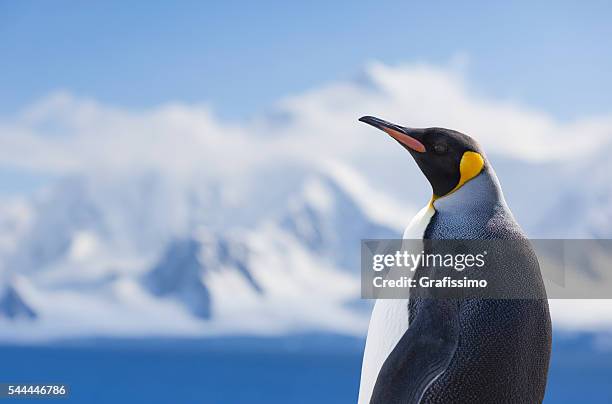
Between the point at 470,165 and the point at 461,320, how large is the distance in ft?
1.13

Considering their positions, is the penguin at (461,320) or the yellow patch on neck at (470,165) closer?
the penguin at (461,320)

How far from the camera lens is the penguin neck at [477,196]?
166cm

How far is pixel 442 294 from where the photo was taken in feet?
5.13

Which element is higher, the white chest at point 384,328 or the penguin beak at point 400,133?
the penguin beak at point 400,133

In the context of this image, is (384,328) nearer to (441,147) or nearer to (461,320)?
(461,320)

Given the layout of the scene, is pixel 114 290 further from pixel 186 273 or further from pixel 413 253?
pixel 413 253

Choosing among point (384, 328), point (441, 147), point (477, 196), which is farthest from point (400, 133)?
point (384, 328)

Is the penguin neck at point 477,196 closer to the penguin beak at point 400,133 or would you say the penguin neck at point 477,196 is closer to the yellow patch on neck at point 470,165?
the yellow patch on neck at point 470,165

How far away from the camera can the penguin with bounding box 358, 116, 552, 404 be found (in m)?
1.51

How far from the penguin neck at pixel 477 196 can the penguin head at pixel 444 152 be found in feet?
0.04

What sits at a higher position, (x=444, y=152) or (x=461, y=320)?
(x=444, y=152)

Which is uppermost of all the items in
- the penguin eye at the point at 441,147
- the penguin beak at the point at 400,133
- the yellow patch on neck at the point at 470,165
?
the penguin beak at the point at 400,133

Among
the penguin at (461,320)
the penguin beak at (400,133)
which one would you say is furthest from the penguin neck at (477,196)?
the penguin beak at (400,133)

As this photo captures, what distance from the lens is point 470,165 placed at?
1.66 meters
